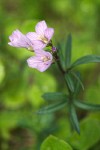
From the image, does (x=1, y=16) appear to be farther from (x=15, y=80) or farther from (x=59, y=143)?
(x=59, y=143)

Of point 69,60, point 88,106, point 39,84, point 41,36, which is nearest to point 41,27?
point 41,36

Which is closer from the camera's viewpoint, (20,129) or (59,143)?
(59,143)

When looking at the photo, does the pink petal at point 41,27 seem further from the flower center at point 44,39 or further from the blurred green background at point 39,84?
the blurred green background at point 39,84

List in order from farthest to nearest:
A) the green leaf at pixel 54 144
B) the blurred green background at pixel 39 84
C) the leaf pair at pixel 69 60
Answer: the blurred green background at pixel 39 84, the green leaf at pixel 54 144, the leaf pair at pixel 69 60

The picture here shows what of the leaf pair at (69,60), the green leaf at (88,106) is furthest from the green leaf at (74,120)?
the leaf pair at (69,60)

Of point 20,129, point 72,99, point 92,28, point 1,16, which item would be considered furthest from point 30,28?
point 72,99

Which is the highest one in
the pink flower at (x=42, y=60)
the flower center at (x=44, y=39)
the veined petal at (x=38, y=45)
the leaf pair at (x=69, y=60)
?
the flower center at (x=44, y=39)

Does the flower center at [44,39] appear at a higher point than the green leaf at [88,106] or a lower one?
higher

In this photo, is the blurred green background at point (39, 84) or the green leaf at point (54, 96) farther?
the blurred green background at point (39, 84)

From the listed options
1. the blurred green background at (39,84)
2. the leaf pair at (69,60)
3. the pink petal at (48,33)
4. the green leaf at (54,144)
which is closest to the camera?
the pink petal at (48,33)
